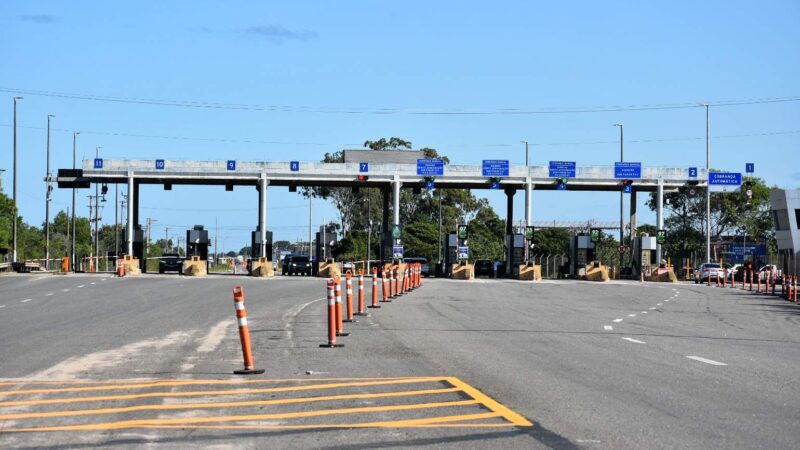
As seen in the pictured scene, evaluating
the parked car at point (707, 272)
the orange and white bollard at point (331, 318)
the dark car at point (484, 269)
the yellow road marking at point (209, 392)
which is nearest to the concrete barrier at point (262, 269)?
the dark car at point (484, 269)

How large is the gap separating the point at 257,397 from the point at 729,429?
4.72m

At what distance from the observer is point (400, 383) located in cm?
1219

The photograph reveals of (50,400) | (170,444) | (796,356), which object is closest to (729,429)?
Answer: (170,444)

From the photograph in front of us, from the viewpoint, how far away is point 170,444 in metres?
8.32

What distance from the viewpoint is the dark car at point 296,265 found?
7238 cm

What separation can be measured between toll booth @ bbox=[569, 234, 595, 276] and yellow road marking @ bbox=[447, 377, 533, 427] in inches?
2390

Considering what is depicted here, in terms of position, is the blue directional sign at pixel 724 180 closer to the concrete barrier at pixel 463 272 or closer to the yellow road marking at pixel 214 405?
the concrete barrier at pixel 463 272

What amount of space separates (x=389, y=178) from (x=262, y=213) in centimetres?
856

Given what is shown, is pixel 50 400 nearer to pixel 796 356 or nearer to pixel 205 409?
pixel 205 409

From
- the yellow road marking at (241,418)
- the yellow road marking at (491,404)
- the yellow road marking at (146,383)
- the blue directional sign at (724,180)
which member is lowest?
the yellow road marking at (146,383)

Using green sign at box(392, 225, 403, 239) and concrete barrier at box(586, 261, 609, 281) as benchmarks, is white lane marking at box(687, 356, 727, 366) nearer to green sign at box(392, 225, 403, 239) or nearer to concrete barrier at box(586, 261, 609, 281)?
green sign at box(392, 225, 403, 239)

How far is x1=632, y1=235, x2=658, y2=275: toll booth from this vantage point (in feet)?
230

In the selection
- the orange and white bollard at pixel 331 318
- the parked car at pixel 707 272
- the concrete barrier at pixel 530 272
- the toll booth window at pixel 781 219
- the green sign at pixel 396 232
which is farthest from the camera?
Result: the toll booth window at pixel 781 219

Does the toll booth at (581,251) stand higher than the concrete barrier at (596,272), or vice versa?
the toll booth at (581,251)
